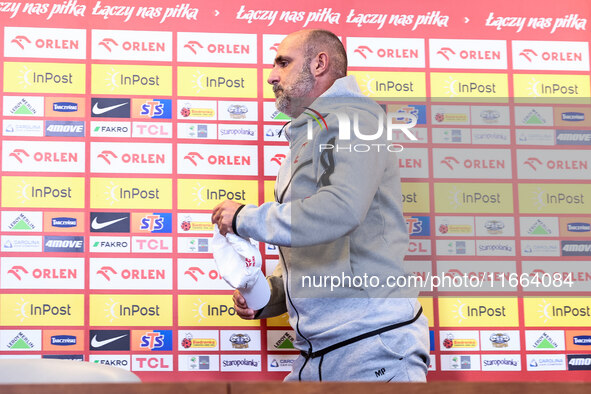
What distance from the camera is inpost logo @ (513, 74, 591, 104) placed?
10.1 feet

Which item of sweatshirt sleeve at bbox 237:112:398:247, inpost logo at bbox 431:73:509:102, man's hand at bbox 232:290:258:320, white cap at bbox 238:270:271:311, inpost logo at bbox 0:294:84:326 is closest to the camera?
sweatshirt sleeve at bbox 237:112:398:247

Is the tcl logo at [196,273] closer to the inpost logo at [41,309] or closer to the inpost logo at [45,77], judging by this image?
the inpost logo at [41,309]

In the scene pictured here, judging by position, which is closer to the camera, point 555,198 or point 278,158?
point 278,158

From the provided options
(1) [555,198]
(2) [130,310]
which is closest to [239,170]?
(2) [130,310]

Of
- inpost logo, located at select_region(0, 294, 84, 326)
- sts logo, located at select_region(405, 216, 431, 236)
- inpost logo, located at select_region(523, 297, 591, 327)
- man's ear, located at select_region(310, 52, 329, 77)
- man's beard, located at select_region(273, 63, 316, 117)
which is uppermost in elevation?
man's ear, located at select_region(310, 52, 329, 77)

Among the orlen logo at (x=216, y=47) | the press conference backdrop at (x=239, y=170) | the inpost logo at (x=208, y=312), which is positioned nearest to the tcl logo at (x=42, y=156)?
the press conference backdrop at (x=239, y=170)

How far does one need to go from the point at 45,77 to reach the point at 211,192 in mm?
816

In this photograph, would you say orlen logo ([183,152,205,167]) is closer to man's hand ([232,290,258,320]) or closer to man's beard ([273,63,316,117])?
man's beard ([273,63,316,117])

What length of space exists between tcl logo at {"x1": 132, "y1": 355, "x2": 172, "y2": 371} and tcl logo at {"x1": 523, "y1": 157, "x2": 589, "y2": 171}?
1.71m

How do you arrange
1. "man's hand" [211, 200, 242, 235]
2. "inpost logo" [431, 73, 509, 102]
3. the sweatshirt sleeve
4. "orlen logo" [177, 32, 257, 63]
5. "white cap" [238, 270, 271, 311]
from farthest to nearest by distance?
"inpost logo" [431, 73, 509, 102]
"orlen logo" [177, 32, 257, 63]
"white cap" [238, 270, 271, 311]
"man's hand" [211, 200, 242, 235]
the sweatshirt sleeve

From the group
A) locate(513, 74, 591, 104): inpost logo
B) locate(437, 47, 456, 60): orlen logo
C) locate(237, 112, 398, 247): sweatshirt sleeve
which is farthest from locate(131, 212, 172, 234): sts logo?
locate(513, 74, 591, 104): inpost logo

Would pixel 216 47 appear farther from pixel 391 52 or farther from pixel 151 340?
pixel 151 340

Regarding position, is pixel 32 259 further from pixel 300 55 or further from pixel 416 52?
pixel 416 52

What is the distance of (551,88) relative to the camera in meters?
3.09
